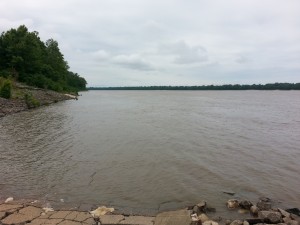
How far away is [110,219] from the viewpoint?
930 centimetres

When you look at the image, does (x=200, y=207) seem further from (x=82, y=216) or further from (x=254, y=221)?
(x=82, y=216)

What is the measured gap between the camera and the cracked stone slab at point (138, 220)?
9094mm

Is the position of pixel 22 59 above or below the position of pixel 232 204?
above

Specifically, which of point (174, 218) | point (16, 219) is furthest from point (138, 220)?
point (16, 219)

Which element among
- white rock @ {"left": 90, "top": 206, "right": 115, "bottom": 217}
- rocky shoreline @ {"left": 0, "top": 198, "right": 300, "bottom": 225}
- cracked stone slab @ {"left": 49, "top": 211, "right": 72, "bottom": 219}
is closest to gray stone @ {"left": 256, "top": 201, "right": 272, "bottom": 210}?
rocky shoreline @ {"left": 0, "top": 198, "right": 300, "bottom": 225}

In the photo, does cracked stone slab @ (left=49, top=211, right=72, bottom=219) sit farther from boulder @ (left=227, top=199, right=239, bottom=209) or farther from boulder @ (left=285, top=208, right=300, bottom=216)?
boulder @ (left=285, top=208, right=300, bottom=216)

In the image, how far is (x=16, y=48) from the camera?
77000 mm

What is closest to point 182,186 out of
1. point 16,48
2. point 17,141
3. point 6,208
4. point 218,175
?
point 218,175

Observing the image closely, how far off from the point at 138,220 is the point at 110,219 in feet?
2.71

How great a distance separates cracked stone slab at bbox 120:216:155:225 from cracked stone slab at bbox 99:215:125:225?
15 centimetres

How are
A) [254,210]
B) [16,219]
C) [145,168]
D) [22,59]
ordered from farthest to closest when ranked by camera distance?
[22,59], [145,168], [254,210], [16,219]

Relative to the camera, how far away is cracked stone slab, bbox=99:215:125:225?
9094 millimetres

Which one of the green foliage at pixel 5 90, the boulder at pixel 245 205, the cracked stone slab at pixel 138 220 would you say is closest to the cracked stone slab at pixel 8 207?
the cracked stone slab at pixel 138 220

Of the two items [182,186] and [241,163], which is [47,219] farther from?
[241,163]
